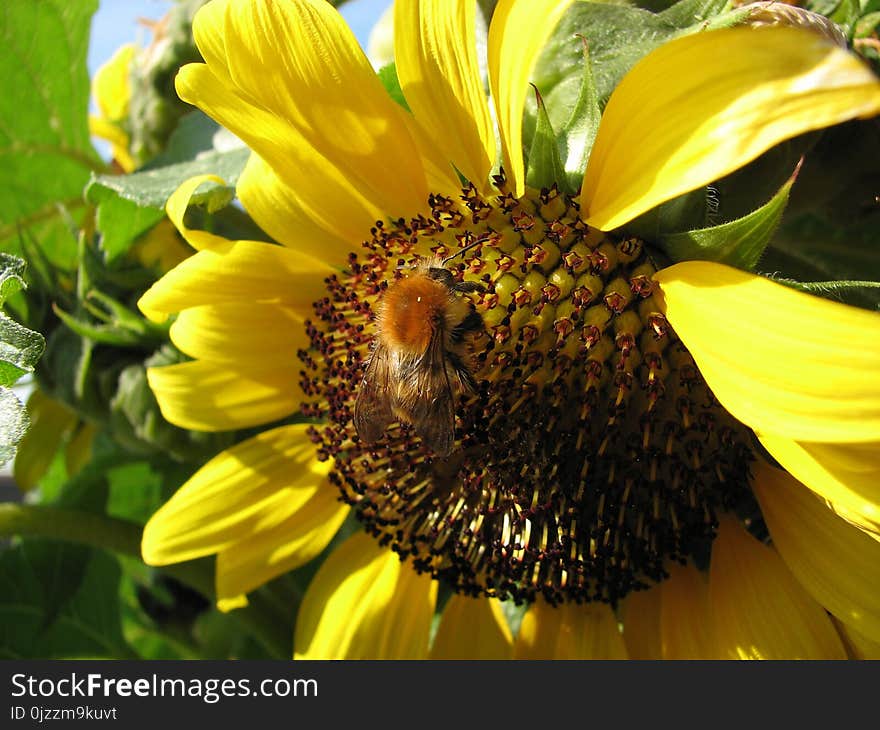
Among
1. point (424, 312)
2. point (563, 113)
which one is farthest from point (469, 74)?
point (424, 312)

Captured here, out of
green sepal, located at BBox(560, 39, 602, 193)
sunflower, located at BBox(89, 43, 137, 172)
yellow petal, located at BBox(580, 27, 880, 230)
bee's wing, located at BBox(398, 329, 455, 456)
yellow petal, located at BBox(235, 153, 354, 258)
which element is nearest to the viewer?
yellow petal, located at BBox(580, 27, 880, 230)

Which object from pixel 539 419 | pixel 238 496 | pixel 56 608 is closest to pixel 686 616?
pixel 539 419

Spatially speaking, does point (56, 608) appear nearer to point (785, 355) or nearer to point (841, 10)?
point (785, 355)

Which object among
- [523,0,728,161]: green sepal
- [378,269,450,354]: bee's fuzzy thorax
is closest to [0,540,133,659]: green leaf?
[378,269,450,354]: bee's fuzzy thorax

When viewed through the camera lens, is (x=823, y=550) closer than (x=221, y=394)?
Yes

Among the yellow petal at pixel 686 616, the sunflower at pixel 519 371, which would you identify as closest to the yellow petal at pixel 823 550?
the sunflower at pixel 519 371

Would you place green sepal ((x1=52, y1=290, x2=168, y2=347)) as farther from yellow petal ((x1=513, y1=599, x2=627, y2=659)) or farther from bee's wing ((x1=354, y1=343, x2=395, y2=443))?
yellow petal ((x1=513, y1=599, x2=627, y2=659))
